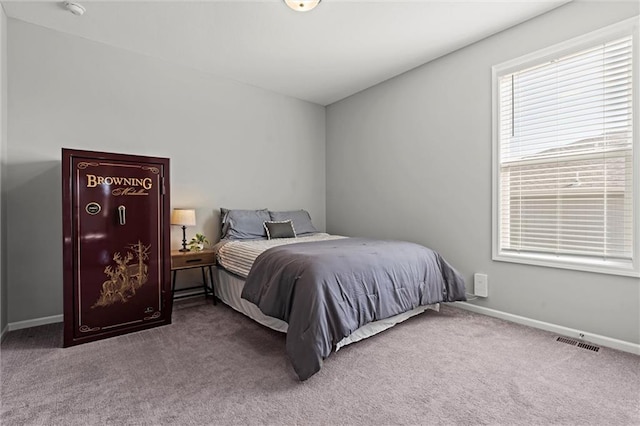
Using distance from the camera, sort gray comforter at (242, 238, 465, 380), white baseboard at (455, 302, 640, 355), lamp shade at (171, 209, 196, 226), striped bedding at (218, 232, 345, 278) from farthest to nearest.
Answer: lamp shade at (171, 209, 196, 226), striped bedding at (218, 232, 345, 278), white baseboard at (455, 302, 640, 355), gray comforter at (242, 238, 465, 380)

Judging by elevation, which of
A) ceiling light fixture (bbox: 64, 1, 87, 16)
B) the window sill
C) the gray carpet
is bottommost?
the gray carpet

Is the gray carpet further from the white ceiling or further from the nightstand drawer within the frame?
the white ceiling

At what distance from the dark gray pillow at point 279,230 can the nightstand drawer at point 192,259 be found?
739mm

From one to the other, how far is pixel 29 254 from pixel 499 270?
4.44 m

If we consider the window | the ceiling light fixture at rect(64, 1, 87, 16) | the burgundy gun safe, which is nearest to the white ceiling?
the ceiling light fixture at rect(64, 1, 87, 16)

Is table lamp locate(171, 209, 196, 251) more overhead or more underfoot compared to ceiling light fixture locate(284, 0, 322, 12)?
more underfoot

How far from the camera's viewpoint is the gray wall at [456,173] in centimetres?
251

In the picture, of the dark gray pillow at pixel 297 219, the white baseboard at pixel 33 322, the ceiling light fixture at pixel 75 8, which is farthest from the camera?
the dark gray pillow at pixel 297 219

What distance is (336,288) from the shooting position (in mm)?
2201

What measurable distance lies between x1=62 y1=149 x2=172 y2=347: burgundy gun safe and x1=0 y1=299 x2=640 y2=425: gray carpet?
0.20 m

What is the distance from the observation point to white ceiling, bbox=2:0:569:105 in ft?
8.70

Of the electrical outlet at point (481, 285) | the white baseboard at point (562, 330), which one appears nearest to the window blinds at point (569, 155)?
the electrical outlet at point (481, 285)

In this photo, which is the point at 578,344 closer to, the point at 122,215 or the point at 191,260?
the point at 191,260

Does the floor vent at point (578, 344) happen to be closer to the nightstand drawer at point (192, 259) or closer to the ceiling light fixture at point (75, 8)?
the nightstand drawer at point (192, 259)
